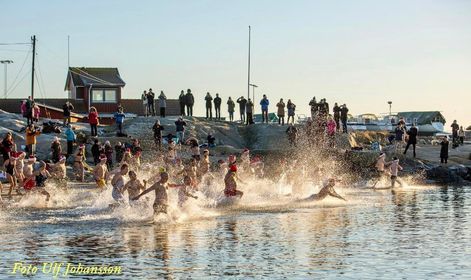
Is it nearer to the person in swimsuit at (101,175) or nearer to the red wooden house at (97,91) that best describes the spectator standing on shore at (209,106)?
the red wooden house at (97,91)

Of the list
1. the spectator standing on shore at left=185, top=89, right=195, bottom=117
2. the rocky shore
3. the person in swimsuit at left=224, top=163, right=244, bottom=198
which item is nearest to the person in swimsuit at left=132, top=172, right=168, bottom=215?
the person in swimsuit at left=224, top=163, right=244, bottom=198

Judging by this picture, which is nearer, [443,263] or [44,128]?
[443,263]

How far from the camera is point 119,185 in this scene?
2953 cm

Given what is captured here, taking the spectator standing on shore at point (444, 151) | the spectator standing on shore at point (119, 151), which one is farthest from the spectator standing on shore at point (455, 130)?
the spectator standing on shore at point (119, 151)

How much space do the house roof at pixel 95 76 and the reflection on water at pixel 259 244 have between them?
48.2 m

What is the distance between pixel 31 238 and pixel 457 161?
39.3 m

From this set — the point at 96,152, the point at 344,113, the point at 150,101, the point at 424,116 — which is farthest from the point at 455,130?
the point at 424,116

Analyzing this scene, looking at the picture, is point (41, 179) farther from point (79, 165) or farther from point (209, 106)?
point (209, 106)

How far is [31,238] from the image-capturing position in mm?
23812

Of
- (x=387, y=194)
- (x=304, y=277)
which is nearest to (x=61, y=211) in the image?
(x=304, y=277)

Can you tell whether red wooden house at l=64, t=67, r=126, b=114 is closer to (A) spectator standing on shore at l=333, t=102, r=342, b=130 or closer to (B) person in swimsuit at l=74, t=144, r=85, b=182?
(A) spectator standing on shore at l=333, t=102, r=342, b=130

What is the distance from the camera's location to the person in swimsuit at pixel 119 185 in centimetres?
2931

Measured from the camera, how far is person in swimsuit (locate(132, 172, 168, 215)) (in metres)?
26.8

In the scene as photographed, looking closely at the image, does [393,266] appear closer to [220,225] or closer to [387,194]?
[220,225]
